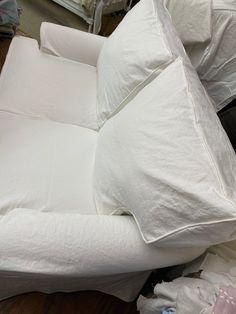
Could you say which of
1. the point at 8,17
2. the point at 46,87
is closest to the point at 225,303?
the point at 46,87

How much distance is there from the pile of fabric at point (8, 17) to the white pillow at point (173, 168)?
4.01ft

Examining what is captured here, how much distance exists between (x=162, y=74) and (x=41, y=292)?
840 mm

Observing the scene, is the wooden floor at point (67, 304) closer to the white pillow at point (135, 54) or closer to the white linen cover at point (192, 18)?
the white pillow at point (135, 54)

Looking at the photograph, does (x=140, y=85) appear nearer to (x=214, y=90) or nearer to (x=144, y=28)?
(x=144, y=28)

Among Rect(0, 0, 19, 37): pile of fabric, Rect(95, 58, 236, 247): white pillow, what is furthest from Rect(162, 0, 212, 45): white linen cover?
Rect(0, 0, 19, 37): pile of fabric

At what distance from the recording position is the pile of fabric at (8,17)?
5.88 feet

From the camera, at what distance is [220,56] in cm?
162

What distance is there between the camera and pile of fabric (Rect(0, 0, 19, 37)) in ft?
5.88

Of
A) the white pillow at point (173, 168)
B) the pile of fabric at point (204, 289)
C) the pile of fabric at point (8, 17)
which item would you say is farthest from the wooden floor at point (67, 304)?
the pile of fabric at point (8, 17)

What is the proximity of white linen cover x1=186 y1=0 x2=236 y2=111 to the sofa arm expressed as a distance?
52cm

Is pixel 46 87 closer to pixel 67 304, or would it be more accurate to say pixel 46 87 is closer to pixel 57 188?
pixel 57 188

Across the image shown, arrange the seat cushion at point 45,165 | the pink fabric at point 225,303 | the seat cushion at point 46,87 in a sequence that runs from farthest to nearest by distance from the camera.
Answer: the seat cushion at point 46,87 < the seat cushion at point 45,165 < the pink fabric at point 225,303

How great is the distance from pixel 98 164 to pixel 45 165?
182 mm

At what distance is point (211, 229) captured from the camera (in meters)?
0.71
